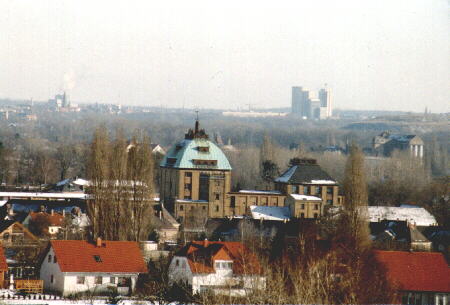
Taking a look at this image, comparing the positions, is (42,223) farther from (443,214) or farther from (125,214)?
(443,214)

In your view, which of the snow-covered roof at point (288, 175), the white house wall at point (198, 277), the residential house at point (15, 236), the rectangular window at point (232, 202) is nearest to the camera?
the white house wall at point (198, 277)


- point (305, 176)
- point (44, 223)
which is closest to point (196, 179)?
point (305, 176)

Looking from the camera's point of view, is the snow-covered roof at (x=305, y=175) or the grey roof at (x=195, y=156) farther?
the snow-covered roof at (x=305, y=175)

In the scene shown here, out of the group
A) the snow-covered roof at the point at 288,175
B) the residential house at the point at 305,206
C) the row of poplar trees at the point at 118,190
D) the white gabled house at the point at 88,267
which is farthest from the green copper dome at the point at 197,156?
the white gabled house at the point at 88,267

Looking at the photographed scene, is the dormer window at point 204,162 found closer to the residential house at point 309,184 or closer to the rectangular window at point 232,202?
the rectangular window at point 232,202

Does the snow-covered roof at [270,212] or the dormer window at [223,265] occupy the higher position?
the dormer window at [223,265]

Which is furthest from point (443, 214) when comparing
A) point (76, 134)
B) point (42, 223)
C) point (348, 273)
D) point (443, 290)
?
point (76, 134)

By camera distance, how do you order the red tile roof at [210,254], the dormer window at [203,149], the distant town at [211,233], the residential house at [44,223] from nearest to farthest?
the distant town at [211,233] < the red tile roof at [210,254] < the residential house at [44,223] < the dormer window at [203,149]
